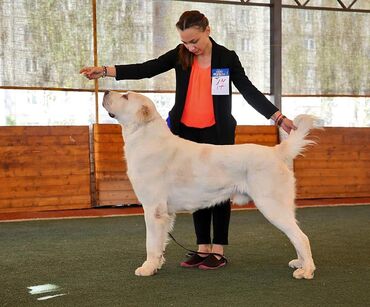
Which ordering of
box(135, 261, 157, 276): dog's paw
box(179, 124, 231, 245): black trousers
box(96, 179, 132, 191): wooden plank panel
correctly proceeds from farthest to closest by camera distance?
box(96, 179, 132, 191): wooden plank panel
box(179, 124, 231, 245): black trousers
box(135, 261, 157, 276): dog's paw

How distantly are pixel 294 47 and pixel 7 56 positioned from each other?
16.0ft

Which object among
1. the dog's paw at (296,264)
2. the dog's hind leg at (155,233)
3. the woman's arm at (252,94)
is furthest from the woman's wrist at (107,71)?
the dog's paw at (296,264)

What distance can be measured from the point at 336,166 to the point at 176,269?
19.4 ft

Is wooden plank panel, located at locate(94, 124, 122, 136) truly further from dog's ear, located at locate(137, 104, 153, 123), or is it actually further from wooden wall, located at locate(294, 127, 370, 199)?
dog's ear, located at locate(137, 104, 153, 123)

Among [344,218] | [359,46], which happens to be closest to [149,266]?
[344,218]

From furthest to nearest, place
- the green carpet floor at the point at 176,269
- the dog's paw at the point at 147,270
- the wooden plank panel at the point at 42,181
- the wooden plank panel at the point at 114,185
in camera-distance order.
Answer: the wooden plank panel at the point at 114,185, the wooden plank panel at the point at 42,181, the dog's paw at the point at 147,270, the green carpet floor at the point at 176,269

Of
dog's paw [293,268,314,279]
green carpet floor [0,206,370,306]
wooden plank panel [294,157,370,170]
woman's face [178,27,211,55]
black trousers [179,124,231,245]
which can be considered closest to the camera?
green carpet floor [0,206,370,306]

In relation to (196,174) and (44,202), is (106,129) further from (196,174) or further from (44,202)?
(196,174)

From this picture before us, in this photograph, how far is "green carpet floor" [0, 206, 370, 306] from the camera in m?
3.10

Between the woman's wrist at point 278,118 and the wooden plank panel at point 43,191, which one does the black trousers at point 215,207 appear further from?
the wooden plank panel at point 43,191

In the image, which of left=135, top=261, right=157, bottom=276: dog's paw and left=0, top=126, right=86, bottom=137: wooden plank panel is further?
left=0, top=126, right=86, bottom=137: wooden plank panel

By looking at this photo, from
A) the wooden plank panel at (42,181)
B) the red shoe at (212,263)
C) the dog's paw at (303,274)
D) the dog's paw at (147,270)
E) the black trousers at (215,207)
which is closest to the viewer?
the dog's paw at (303,274)

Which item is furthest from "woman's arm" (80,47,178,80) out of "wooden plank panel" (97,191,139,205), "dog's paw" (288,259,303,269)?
"wooden plank panel" (97,191,139,205)

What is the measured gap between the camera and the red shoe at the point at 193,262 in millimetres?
3998
